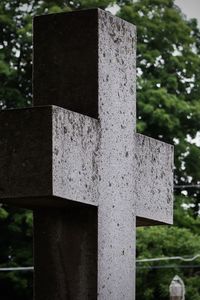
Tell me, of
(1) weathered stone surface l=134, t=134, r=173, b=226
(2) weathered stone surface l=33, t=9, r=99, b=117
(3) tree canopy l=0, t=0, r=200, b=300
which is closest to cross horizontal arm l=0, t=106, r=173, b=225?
(2) weathered stone surface l=33, t=9, r=99, b=117

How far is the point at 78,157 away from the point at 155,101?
27989mm

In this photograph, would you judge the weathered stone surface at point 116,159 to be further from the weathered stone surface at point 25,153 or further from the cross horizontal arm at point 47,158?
the weathered stone surface at point 25,153

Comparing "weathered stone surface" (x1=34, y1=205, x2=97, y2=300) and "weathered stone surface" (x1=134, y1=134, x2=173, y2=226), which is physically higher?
"weathered stone surface" (x1=134, y1=134, x2=173, y2=226)

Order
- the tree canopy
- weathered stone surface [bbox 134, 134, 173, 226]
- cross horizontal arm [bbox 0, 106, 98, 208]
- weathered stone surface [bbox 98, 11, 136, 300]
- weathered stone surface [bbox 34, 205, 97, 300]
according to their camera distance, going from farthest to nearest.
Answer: the tree canopy, weathered stone surface [bbox 134, 134, 173, 226], weathered stone surface [bbox 98, 11, 136, 300], weathered stone surface [bbox 34, 205, 97, 300], cross horizontal arm [bbox 0, 106, 98, 208]

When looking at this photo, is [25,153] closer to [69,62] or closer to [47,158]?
[47,158]

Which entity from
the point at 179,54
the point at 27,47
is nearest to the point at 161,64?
the point at 179,54

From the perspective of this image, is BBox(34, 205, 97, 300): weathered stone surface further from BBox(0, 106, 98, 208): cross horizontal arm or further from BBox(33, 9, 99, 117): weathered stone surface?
BBox(33, 9, 99, 117): weathered stone surface

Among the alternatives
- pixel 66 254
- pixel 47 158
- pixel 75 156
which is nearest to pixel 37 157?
pixel 47 158

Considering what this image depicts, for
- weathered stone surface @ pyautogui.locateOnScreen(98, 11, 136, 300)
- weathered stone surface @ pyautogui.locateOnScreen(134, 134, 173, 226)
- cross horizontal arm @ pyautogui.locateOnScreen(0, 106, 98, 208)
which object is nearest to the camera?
cross horizontal arm @ pyautogui.locateOnScreen(0, 106, 98, 208)

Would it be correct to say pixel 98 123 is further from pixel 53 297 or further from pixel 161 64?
pixel 161 64

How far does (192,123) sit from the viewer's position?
34125 mm

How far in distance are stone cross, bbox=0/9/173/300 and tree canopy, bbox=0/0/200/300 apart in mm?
24933

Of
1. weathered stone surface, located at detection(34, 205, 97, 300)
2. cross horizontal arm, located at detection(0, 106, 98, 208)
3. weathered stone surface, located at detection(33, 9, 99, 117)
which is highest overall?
weathered stone surface, located at detection(33, 9, 99, 117)

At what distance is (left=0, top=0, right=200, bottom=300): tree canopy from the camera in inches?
1232
